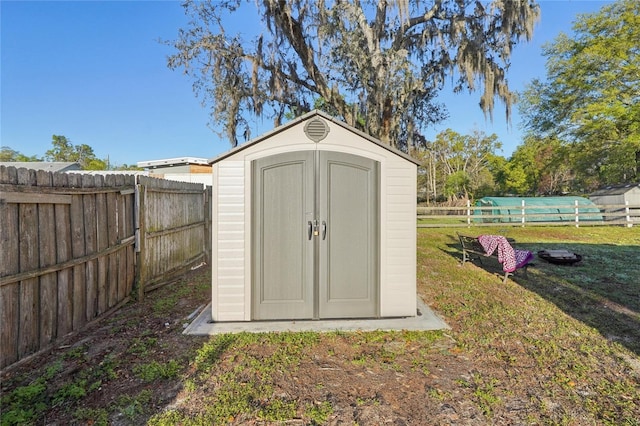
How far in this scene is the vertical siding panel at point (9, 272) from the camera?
8.46 ft

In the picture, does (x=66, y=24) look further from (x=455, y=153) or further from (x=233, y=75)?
(x=455, y=153)

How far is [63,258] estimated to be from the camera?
3.22 metres

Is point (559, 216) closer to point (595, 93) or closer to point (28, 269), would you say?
point (595, 93)

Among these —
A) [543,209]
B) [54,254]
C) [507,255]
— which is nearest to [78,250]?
[54,254]

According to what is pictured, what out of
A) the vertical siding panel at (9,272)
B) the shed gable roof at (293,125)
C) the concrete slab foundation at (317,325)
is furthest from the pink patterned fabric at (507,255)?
the vertical siding panel at (9,272)

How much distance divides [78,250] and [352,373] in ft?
10.8

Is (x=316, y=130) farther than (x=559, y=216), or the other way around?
(x=559, y=216)

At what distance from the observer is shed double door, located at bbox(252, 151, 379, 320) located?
3.79m

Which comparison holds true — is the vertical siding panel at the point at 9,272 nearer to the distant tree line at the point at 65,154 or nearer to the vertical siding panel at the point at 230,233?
the vertical siding panel at the point at 230,233

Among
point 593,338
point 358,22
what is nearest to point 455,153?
point 358,22

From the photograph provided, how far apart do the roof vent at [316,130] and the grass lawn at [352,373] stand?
7.79 ft

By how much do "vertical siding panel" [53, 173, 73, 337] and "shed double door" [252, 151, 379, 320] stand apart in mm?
1964

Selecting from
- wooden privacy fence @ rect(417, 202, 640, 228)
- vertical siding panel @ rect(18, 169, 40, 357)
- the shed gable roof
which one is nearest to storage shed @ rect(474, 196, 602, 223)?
wooden privacy fence @ rect(417, 202, 640, 228)

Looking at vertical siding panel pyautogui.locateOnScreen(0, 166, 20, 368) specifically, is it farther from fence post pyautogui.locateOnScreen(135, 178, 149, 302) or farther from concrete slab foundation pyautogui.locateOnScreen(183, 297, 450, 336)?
fence post pyautogui.locateOnScreen(135, 178, 149, 302)
